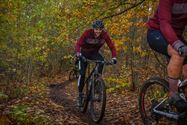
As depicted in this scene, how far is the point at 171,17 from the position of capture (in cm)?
530

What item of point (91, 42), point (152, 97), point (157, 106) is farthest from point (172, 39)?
point (91, 42)

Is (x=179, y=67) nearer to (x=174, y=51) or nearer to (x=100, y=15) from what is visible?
(x=174, y=51)

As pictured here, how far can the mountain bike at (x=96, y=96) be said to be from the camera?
8511mm

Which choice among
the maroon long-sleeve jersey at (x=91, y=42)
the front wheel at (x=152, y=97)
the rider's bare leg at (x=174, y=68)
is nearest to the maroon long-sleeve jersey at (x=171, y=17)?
the rider's bare leg at (x=174, y=68)

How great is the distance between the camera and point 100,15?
9578 millimetres

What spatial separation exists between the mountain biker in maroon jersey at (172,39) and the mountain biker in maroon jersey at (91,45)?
11.5 ft

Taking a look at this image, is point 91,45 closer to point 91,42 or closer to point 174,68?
point 91,42

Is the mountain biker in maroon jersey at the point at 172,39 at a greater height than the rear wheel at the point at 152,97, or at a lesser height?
greater

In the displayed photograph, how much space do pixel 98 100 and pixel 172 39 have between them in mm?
4123

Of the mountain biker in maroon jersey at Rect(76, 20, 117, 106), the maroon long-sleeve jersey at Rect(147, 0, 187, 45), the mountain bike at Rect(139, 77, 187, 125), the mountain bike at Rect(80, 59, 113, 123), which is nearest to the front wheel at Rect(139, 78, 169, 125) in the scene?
the mountain bike at Rect(139, 77, 187, 125)

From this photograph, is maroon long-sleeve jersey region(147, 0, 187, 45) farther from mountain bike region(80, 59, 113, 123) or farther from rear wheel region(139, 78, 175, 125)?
Answer: mountain bike region(80, 59, 113, 123)

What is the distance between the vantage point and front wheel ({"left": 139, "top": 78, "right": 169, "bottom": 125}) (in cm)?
583

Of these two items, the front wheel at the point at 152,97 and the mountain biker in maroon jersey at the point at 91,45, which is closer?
the front wheel at the point at 152,97

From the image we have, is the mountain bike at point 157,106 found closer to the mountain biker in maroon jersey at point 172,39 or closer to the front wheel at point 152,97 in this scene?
the front wheel at point 152,97
